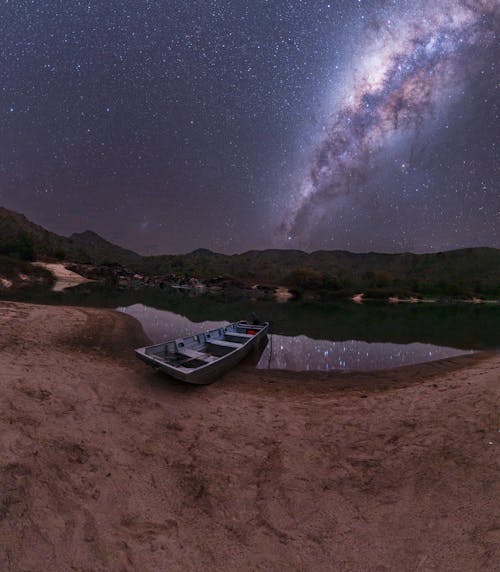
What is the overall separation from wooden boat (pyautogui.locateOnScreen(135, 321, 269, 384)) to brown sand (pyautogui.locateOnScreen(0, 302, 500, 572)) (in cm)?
82

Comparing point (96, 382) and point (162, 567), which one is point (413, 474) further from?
point (96, 382)

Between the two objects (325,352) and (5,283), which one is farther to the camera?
(5,283)

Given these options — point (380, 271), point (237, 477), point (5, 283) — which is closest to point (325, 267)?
point (380, 271)

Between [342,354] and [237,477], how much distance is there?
47.6 ft

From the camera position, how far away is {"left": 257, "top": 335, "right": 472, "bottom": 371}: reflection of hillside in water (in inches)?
640

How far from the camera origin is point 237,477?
5871mm

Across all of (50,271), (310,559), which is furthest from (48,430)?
(50,271)

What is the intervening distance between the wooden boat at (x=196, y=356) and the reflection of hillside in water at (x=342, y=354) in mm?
2049

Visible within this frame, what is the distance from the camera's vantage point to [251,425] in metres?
8.15

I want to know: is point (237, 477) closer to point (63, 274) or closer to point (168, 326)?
point (168, 326)

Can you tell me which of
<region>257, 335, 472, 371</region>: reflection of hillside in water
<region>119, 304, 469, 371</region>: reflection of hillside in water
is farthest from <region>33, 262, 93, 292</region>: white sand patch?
<region>257, 335, 472, 371</region>: reflection of hillside in water

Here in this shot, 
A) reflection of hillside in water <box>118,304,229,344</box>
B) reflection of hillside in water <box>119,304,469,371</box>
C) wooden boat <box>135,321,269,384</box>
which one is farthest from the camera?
reflection of hillside in water <box>118,304,229,344</box>

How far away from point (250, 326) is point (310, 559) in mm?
17619

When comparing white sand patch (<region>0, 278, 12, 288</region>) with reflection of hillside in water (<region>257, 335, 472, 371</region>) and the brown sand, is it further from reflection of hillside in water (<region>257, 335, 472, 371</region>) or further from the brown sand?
reflection of hillside in water (<region>257, 335, 472, 371</region>)
